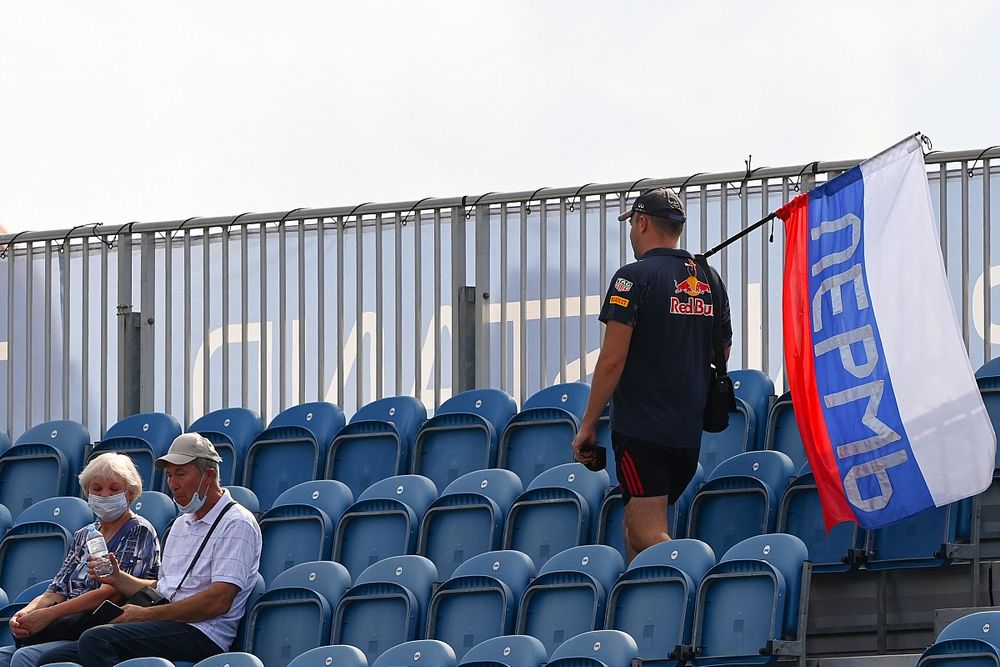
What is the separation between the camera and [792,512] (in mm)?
8203

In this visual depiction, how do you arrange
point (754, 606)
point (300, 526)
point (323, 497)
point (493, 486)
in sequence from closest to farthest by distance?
point (754, 606) < point (493, 486) < point (300, 526) < point (323, 497)

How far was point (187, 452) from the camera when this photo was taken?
8.23 metres

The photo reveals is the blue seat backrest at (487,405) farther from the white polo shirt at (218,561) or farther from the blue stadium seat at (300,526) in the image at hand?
→ the white polo shirt at (218,561)

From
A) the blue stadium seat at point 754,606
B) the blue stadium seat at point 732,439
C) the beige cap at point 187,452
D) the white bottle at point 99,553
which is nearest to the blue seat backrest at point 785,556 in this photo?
the blue stadium seat at point 754,606

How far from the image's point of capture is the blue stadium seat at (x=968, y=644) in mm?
6383

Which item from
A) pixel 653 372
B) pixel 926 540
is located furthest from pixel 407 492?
pixel 926 540

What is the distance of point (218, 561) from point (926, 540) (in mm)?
2663

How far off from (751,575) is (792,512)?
86 centimetres

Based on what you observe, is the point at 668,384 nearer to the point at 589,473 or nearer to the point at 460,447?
the point at 589,473

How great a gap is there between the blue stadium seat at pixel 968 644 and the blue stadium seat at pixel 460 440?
10.4 ft

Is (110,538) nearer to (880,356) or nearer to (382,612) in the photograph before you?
(382,612)

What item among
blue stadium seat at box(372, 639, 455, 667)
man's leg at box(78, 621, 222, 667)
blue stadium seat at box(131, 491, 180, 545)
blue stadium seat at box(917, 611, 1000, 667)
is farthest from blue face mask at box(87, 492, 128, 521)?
blue stadium seat at box(917, 611, 1000, 667)

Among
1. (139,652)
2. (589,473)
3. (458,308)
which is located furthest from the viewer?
(458,308)

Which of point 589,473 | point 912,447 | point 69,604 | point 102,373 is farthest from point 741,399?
point 102,373
